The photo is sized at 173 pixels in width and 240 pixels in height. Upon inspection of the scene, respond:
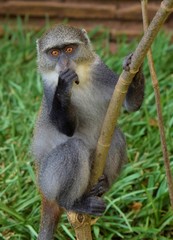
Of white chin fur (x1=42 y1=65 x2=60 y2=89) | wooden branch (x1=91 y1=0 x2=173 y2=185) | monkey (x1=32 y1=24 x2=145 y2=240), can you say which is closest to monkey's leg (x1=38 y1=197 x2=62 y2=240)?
monkey (x1=32 y1=24 x2=145 y2=240)

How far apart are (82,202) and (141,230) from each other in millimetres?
783

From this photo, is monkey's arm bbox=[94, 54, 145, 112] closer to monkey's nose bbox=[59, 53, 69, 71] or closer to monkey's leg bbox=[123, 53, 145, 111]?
monkey's leg bbox=[123, 53, 145, 111]

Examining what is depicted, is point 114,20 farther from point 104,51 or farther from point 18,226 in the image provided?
point 18,226

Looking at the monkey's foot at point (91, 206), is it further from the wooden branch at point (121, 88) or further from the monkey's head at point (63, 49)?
the monkey's head at point (63, 49)

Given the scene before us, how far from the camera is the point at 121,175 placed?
14.8ft

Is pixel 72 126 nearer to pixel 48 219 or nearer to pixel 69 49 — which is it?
pixel 69 49

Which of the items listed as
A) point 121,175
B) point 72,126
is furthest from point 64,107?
point 121,175

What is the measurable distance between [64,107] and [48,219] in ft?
2.67

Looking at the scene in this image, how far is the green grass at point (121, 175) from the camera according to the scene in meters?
4.11

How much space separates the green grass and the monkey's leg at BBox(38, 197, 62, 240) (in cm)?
37

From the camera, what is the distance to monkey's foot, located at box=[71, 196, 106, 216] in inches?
131

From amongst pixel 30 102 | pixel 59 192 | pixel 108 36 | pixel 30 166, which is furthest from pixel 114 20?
pixel 59 192

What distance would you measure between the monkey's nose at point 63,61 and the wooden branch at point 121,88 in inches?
16.5

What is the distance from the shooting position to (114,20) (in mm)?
7117
